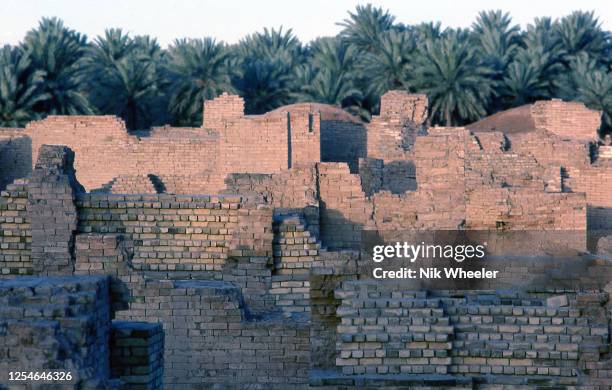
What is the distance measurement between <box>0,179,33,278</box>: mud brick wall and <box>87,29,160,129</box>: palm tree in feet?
71.8

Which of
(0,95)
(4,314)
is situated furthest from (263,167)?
(4,314)

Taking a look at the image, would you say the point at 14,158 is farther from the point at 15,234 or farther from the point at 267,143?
the point at 15,234

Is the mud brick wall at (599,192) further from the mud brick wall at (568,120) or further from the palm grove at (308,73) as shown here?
the palm grove at (308,73)

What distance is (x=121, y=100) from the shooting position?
37438 millimetres

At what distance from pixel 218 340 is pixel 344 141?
1621 cm

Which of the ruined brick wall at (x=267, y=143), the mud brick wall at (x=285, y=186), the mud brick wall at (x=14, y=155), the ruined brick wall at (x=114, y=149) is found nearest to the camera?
the mud brick wall at (x=285, y=186)

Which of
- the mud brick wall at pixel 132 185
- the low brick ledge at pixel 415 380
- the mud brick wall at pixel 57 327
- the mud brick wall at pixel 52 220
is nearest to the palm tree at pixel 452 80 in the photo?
the mud brick wall at pixel 132 185

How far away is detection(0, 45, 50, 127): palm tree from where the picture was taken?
34750 millimetres

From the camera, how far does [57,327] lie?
8.64m

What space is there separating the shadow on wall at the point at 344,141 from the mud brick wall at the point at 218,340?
15811 mm

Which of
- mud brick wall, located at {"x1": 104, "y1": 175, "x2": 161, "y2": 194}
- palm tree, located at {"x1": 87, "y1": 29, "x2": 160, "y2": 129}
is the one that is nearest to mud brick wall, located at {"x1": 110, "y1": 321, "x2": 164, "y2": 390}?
mud brick wall, located at {"x1": 104, "y1": 175, "x2": 161, "y2": 194}

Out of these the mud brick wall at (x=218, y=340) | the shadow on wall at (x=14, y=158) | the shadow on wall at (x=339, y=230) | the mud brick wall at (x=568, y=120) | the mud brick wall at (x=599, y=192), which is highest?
the mud brick wall at (x=568, y=120)

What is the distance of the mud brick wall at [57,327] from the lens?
8.52m

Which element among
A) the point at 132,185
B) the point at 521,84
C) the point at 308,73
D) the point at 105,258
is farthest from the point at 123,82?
the point at 105,258
